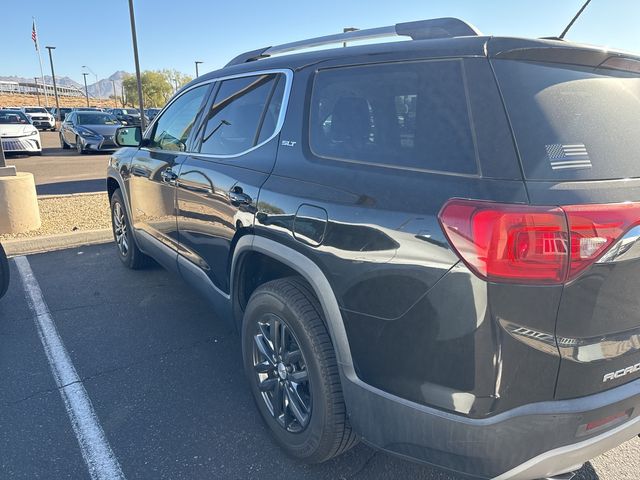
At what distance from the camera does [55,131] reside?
34.2 m

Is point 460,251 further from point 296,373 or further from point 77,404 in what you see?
point 77,404

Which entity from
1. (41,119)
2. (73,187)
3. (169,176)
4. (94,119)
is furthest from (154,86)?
(169,176)

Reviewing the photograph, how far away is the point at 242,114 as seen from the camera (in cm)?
294

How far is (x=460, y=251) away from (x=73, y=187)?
33.8 ft

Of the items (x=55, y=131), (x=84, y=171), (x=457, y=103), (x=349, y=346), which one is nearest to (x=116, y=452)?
(x=349, y=346)

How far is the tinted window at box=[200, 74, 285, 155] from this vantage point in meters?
2.61

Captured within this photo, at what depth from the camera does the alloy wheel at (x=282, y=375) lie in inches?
88.9

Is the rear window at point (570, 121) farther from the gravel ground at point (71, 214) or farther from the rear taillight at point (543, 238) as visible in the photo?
the gravel ground at point (71, 214)

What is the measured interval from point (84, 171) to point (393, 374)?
12700 millimetres

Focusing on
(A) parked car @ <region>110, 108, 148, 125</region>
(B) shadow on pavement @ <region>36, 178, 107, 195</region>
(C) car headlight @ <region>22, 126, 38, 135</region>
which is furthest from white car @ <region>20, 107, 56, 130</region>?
(B) shadow on pavement @ <region>36, 178, 107, 195</region>

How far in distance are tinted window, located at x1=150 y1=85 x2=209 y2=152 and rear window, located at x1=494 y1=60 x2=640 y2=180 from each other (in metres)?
2.46

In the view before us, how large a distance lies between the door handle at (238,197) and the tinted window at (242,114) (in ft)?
0.89

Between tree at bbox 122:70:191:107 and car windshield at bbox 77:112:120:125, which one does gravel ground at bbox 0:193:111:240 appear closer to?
car windshield at bbox 77:112:120:125

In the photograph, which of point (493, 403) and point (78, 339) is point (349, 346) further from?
point (78, 339)
